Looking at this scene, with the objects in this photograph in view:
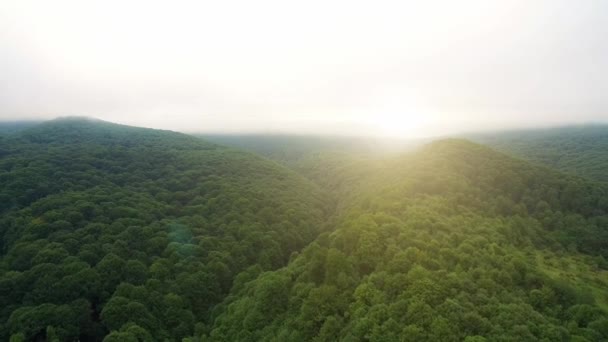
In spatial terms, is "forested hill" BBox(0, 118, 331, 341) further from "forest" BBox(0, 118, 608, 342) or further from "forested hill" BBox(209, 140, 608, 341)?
"forested hill" BBox(209, 140, 608, 341)

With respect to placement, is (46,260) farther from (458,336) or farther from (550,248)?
(550,248)

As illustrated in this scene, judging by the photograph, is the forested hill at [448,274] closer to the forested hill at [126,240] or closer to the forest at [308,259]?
the forest at [308,259]

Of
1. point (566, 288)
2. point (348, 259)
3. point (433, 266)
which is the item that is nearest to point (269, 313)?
point (348, 259)

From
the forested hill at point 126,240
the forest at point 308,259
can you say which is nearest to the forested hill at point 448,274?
the forest at point 308,259

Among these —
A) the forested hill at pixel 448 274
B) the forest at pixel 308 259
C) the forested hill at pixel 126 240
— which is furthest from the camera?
the forested hill at pixel 126 240

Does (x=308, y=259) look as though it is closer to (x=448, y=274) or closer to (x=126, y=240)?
(x=448, y=274)

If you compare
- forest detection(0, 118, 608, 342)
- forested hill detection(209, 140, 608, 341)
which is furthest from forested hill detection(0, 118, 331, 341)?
forested hill detection(209, 140, 608, 341)
